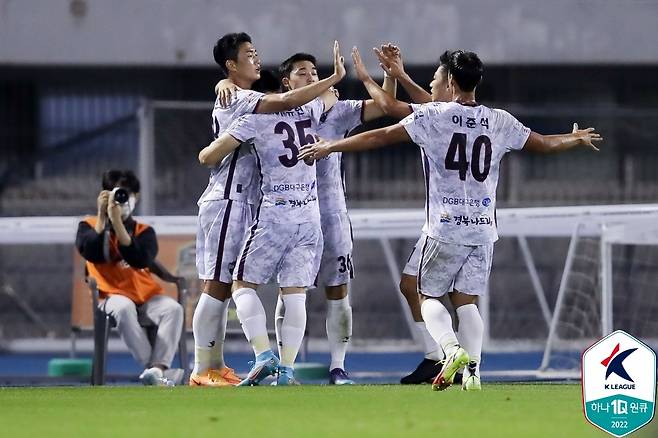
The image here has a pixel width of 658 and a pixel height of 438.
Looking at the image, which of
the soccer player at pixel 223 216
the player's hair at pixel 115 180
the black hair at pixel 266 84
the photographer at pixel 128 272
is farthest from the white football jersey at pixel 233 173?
the player's hair at pixel 115 180

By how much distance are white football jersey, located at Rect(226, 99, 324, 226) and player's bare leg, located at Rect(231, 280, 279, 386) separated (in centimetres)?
46

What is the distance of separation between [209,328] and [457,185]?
2.04m

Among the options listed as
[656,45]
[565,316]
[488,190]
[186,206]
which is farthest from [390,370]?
[656,45]

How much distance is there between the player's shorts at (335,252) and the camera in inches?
433

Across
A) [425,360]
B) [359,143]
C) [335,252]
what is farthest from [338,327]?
[359,143]

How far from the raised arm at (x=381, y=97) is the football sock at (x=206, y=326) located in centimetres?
161

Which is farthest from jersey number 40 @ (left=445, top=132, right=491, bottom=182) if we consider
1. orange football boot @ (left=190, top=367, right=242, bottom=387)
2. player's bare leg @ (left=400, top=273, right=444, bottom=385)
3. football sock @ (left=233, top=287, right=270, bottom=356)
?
orange football boot @ (left=190, top=367, right=242, bottom=387)

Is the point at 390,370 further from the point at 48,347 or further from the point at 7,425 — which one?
the point at 7,425

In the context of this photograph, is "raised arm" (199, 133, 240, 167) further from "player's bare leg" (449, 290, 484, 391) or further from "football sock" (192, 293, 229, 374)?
"player's bare leg" (449, 290, 484, 391)

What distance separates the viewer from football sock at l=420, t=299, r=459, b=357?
9.48m

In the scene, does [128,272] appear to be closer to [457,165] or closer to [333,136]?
[333,136]

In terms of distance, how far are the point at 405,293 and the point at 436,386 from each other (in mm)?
1804

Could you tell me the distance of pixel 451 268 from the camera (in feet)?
31.9

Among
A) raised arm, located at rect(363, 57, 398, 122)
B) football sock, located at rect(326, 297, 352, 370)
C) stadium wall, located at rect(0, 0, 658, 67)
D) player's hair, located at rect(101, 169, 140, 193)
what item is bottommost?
football sock, located at rect(326, 297, 352, 370)
